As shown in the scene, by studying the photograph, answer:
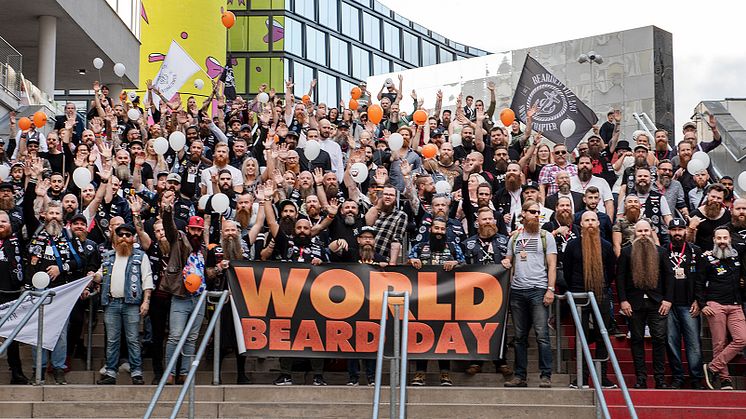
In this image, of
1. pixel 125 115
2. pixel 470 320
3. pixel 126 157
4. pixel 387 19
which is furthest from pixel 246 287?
pixel 387 19

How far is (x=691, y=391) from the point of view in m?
12.1

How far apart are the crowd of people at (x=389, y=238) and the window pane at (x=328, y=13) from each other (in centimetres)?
5812

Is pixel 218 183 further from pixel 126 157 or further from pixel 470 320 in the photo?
pixel 470 320

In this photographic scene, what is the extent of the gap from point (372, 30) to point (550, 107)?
2399 inches

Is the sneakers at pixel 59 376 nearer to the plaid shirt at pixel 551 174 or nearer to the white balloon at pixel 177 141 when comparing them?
the white balloon at pixel 177 141

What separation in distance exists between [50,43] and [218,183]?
1868cm

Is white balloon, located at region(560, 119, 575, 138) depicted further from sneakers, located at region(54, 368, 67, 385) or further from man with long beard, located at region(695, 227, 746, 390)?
sneakers, located at region(54, 368, 67, 385)

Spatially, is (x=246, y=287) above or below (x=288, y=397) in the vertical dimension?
above

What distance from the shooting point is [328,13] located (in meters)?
75.1

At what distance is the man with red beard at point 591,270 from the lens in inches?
503

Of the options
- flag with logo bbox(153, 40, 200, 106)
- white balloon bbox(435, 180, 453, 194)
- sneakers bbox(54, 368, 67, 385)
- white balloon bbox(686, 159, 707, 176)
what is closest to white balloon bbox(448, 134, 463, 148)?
white balloon bbox(435, 180, 453, 194)

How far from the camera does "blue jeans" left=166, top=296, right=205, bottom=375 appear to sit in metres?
12.9

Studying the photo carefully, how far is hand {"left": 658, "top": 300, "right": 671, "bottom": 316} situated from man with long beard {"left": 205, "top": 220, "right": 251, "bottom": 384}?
15.0ft

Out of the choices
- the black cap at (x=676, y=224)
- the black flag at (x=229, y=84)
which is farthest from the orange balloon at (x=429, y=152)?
the black flag at (x=229, y=84)
